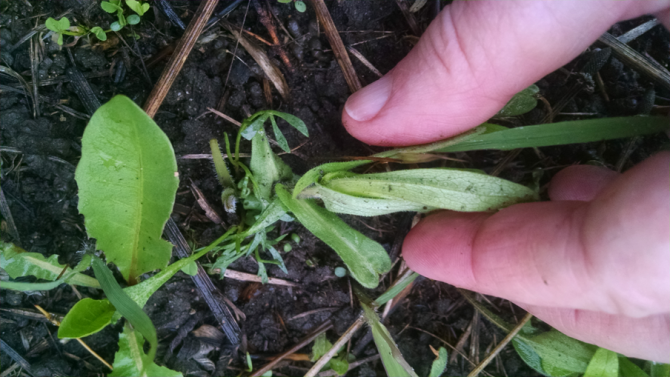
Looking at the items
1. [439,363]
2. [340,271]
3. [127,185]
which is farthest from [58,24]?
[439,363]

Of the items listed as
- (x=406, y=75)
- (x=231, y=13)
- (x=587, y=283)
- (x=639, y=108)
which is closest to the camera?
(x=587, y=283)

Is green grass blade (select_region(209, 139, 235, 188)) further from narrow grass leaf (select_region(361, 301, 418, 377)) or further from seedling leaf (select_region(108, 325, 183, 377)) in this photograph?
narrow grass leaf (select_region(361, 301, 418, 377))

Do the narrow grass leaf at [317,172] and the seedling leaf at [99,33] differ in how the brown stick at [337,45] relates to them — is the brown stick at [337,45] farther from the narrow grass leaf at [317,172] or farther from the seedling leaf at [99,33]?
the seedling leaf at [99,33]

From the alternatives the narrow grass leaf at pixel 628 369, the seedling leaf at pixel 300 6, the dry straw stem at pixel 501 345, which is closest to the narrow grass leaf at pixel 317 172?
the seedling leaf at pixel 300 6

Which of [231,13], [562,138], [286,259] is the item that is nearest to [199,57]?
[231,13]

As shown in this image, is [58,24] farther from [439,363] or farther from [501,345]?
[501,345]

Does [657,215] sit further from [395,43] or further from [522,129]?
[395,43]
